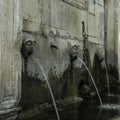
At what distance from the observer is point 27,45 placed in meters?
5.89

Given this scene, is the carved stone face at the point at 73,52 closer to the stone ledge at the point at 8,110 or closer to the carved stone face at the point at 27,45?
the carved stone face at the point at 27,45

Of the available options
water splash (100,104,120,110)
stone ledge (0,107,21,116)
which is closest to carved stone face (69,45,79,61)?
water splash (100,104,120,110)

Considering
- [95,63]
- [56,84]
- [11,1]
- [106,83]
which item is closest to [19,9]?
[11,1]

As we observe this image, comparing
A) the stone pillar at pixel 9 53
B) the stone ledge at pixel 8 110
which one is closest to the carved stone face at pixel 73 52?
the stone pillar at pixel 9 53

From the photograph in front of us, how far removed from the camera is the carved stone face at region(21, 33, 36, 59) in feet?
19.3

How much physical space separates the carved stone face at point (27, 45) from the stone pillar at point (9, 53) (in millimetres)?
556

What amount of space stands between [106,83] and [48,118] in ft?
15.7

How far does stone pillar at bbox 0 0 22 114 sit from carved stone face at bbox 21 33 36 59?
1.82ft

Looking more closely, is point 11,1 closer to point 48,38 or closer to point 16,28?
point 16,28

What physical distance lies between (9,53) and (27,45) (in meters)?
0.86

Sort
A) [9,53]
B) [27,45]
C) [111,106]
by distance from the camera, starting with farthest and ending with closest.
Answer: [111,106] → [27,45] → [9,53]

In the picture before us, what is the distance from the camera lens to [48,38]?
280 inches

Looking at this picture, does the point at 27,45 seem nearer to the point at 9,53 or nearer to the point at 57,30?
the point at 9,53

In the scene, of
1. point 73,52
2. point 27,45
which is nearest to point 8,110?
point 27,45
